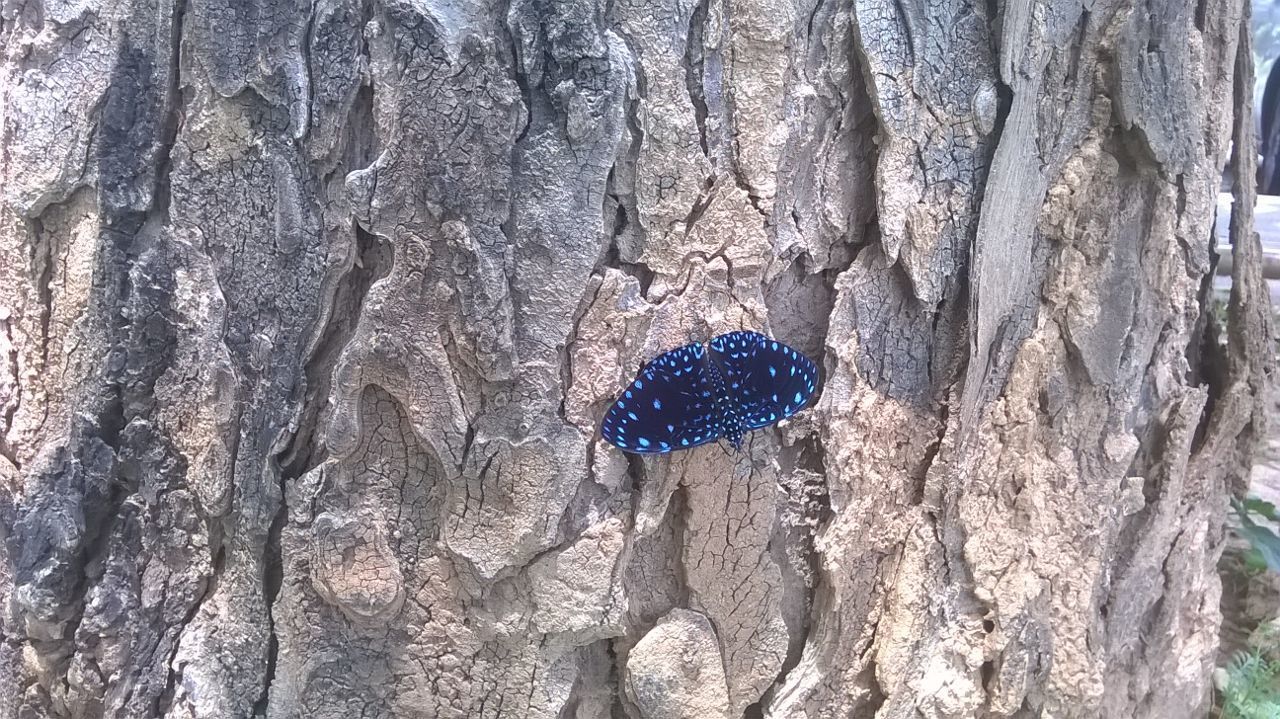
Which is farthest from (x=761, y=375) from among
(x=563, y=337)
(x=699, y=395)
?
(x=563, y=337)

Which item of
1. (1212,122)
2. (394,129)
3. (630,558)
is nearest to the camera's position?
(394,129)

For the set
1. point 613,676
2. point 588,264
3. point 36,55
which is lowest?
point 613,676

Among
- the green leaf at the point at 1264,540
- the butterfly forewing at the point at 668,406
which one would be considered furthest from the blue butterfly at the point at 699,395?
the green leaf at the point at 1264,540

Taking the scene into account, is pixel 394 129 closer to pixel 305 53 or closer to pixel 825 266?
pixel 305 53

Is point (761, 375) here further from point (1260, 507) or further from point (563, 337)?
point (1260, 507)

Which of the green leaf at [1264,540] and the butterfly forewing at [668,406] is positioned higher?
the butterfly forewing at [668,406]

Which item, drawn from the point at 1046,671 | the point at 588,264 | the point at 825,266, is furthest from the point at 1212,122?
the point at 588,264

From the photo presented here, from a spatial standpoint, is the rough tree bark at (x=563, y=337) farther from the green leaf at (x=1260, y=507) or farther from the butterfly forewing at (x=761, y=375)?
the green leaf at (x=1260, y=507)
